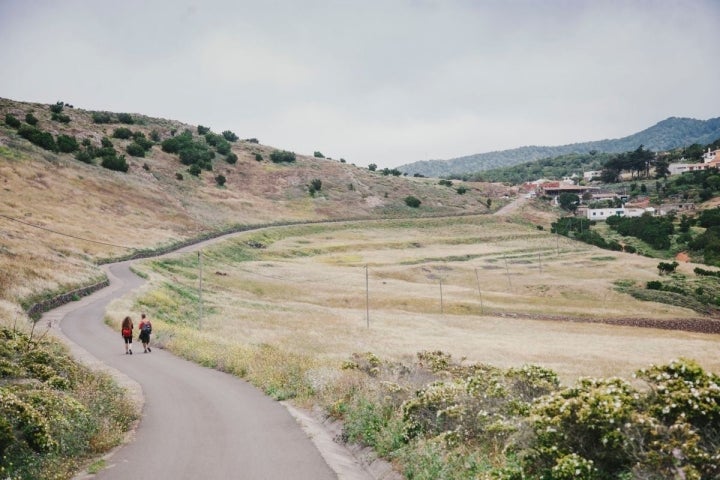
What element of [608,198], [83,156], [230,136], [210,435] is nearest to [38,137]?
[83,156]

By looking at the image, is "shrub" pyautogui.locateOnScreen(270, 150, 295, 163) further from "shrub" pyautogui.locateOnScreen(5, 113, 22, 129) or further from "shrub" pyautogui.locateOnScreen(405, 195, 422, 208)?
"shrub" pyautogui.locateOnScreen(5, 113, 22, 129)

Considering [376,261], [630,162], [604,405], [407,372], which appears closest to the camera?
[604,405]

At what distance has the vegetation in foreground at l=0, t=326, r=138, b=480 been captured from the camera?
28.5 feet

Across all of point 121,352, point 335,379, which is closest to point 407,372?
point 335,379

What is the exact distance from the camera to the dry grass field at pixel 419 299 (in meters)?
34.6

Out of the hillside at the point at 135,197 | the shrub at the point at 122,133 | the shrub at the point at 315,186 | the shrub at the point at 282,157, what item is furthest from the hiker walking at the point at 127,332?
the shrub at the point at 282,157

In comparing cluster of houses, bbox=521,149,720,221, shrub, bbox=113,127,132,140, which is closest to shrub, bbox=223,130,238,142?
shrub, bbox=113,127,132,140

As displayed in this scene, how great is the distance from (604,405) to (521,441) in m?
1.58

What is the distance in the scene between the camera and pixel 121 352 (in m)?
24.0

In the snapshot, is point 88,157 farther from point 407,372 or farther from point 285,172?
point 407,372

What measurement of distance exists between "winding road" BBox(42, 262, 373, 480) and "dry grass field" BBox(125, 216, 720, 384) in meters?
5.52

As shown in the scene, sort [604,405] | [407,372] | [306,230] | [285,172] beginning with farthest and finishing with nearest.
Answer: [285,172]
[306,230]
[407,372]
[604,405]

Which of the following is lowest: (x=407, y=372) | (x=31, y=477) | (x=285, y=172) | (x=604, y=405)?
(x=407, y=372)

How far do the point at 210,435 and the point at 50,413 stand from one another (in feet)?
11.5
